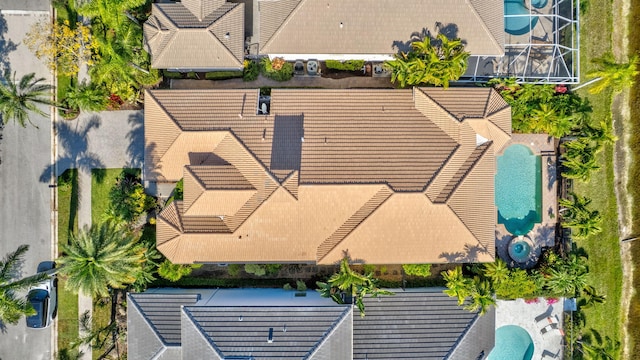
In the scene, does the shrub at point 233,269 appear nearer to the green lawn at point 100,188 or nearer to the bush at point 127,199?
the bush at point 127,199

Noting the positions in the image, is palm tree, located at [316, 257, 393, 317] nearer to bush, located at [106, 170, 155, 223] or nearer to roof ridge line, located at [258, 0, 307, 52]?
bush, located at [106, 170, 155, 223]

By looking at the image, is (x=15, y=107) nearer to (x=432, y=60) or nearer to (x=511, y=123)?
(x=432, y=60)

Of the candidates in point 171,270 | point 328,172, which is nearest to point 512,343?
point 328,172

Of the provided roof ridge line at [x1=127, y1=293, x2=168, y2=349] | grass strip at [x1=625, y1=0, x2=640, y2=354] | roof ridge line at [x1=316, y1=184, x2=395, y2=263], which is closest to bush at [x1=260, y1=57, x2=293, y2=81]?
roof ridge line at [x1=316, y1=184, x2=395, y2=263]

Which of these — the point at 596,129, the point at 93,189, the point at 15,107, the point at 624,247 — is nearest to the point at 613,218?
the point at 624,247

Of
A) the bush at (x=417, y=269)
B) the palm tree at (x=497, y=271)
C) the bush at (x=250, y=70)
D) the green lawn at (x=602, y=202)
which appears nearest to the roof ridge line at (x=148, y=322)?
the bush at (x=417, y=269)

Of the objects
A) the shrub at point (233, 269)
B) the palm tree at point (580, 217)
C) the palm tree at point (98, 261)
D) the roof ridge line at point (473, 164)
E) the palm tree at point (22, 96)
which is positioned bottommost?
the shrub at point (233, 269)
